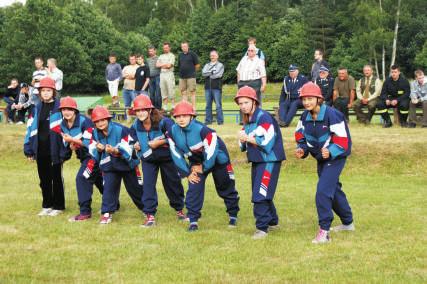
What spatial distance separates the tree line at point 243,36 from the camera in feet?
197

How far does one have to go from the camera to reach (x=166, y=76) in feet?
64.1

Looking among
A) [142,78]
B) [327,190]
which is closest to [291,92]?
[142,78]

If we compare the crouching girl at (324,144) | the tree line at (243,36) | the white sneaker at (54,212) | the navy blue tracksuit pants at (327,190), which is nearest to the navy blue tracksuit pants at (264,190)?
the crouching girl at (324,144)

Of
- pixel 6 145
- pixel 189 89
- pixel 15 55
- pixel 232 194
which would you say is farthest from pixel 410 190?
pixel 15 55

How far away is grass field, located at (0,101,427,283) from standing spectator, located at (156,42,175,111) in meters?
6.60

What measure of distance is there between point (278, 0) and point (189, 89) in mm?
64652

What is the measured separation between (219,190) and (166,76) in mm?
10535

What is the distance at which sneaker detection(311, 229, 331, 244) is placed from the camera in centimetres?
812

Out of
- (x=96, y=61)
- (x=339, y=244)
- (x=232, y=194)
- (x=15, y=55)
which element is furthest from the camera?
(x=96, y=61)

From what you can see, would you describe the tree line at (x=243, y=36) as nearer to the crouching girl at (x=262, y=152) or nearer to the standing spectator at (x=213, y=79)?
the standing spectator at (x=213, y=79)

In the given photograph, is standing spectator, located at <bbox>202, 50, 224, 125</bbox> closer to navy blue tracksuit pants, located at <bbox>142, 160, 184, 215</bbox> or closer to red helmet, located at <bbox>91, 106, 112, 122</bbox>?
navy blue tracksuit pants, located at <bbox>142, 160, 184, 215</bbox>

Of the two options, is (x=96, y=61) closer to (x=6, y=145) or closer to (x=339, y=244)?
(x=6, y=145)

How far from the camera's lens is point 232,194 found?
31.2 feet

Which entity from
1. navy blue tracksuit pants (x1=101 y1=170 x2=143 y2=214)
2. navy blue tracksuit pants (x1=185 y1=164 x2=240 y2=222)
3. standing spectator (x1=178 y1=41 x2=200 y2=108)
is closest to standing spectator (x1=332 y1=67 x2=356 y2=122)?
standing spectator (x1=178 y1=41 x2=200 y2=108)
